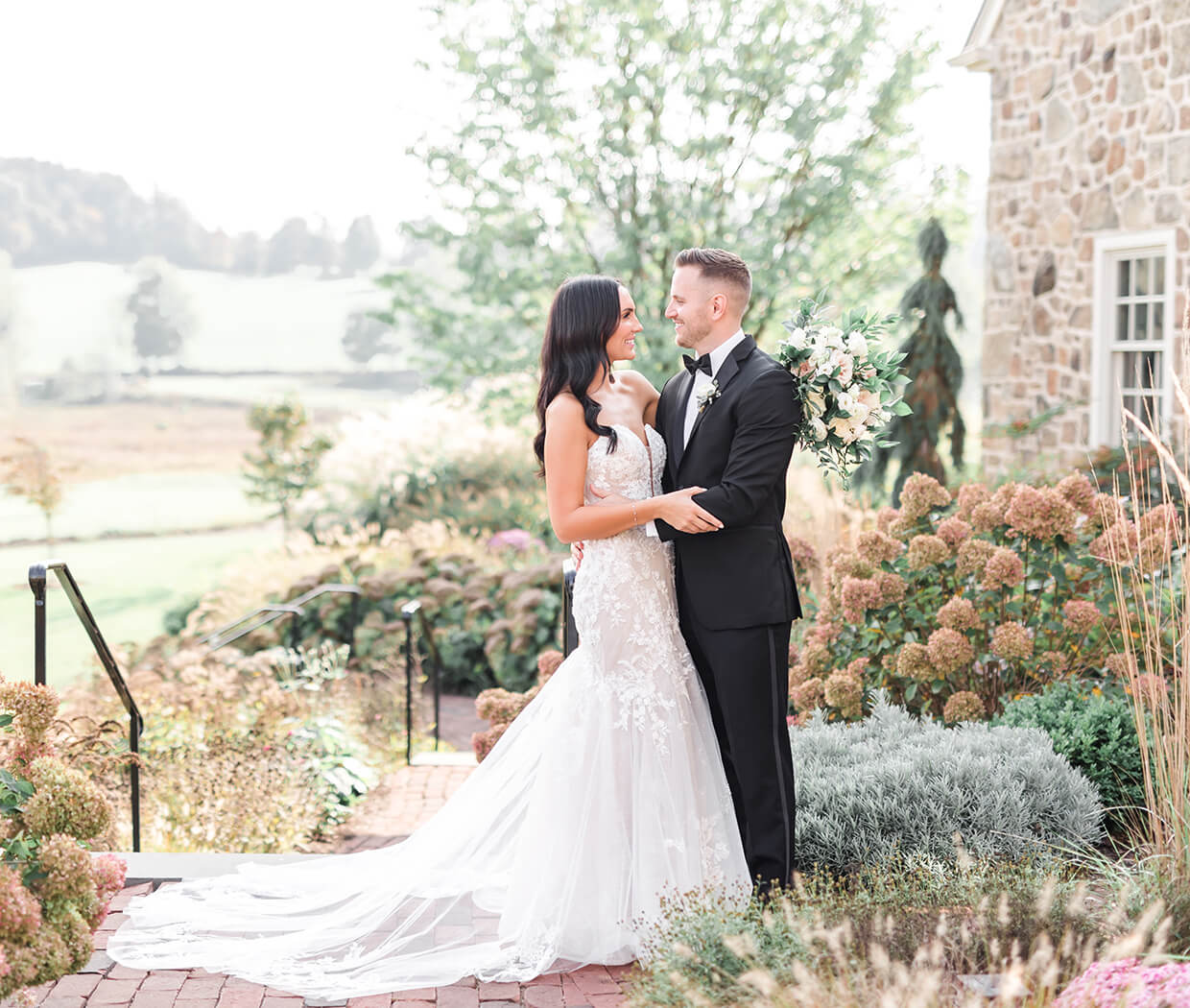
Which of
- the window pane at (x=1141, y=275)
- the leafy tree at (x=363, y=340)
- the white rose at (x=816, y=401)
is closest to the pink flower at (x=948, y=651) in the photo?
the white rose at (x=816, y=401)

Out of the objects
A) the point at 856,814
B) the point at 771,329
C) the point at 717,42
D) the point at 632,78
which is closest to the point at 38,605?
the point at 856,814

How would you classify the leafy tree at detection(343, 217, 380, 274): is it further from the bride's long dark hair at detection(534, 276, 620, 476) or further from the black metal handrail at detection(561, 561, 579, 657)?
the bride's long dark hair at detection(534, 276, 620, 476)

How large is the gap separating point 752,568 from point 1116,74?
791cm

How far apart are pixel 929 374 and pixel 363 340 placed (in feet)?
58.1

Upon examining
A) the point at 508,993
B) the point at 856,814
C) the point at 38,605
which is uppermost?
the point at 38,605

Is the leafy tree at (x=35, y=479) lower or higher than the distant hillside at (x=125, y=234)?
lower

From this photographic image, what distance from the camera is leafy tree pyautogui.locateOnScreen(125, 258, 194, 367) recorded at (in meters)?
23.5

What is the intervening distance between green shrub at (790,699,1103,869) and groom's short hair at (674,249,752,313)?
5.28 ft

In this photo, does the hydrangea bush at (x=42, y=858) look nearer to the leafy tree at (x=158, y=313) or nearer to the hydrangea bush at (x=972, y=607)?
the hydrangea bush at (x=972, y=607)

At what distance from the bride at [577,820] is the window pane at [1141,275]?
286 inches

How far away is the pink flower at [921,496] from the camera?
16.5 feet

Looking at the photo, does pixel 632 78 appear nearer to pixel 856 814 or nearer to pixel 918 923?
pixel 856 814

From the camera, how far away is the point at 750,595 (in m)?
3.36

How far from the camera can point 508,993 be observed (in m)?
3.12
